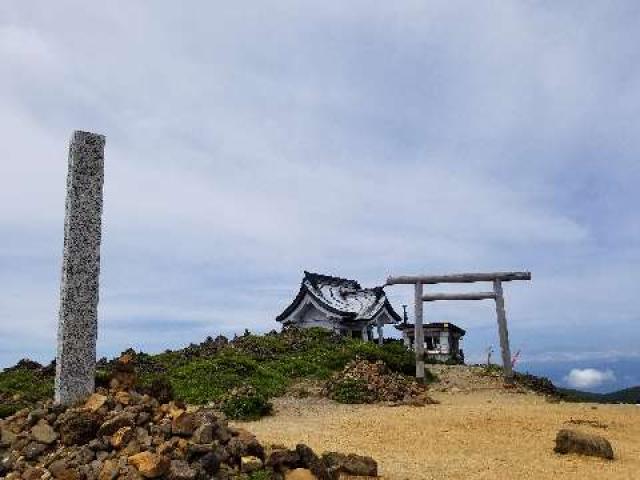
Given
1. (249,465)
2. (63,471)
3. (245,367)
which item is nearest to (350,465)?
(249,465)

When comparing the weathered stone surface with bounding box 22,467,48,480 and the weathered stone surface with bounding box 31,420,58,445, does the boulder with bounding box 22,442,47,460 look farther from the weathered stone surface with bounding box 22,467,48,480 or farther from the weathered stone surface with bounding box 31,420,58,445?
the weathered stone surface with bounding box 22,467,48,480

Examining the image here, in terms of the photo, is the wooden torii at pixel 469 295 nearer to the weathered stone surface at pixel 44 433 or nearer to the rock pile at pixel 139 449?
the rock pile at pixel 139 449

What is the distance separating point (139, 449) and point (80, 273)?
10.6 feet

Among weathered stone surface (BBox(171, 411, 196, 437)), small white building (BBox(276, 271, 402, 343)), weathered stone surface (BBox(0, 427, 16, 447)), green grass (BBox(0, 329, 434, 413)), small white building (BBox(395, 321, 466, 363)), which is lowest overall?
weathered stone surface (BBox(0, 427, 16, 447))

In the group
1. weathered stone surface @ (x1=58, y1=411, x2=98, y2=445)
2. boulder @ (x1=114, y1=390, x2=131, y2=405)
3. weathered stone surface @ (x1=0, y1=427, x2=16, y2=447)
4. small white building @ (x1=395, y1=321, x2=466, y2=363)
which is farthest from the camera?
small white building @ (x1=395, y1=321, x2=466, y2=363)

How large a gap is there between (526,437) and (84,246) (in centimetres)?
902

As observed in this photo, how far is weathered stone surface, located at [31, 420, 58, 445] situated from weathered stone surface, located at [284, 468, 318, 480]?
332 centimetres

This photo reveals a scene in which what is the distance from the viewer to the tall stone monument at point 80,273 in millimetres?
9039

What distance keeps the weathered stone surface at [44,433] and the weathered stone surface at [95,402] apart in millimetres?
539

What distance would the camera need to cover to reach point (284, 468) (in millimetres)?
7746

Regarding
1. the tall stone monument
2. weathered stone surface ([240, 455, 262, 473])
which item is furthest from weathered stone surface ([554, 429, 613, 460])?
the tall stone monument

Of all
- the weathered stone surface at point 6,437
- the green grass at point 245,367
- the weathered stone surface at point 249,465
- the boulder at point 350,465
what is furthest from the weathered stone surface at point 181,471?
the green grass at point 245,367

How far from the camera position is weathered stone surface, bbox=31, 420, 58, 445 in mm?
8000

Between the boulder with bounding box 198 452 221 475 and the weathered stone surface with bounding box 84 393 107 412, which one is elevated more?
the weathered stone surface with bounding box 84 393 107 412
